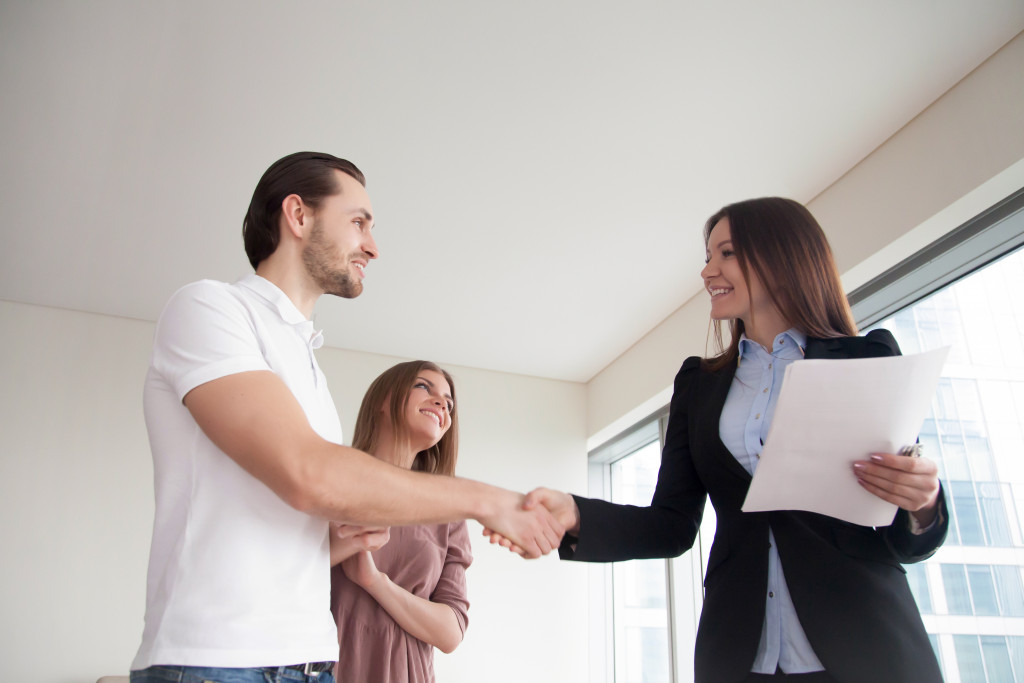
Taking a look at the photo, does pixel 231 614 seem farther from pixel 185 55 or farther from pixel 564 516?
pixel 185 55

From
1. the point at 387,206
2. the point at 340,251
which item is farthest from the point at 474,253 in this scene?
the point at 340,251

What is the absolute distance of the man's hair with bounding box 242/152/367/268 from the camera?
1.39m

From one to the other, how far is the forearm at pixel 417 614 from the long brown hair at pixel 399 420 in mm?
416

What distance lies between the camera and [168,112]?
2.70 meters

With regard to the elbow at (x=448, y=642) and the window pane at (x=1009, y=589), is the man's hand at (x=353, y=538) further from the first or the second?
the window pane at (x=1009, y=589)

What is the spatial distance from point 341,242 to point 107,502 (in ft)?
11.0

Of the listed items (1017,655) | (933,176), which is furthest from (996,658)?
(933,176)

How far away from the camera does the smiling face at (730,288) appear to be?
139cm

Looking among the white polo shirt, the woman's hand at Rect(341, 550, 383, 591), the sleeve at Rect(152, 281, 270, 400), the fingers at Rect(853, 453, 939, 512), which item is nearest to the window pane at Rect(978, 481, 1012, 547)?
the fingers at Rect(853, 453, 939, 512)

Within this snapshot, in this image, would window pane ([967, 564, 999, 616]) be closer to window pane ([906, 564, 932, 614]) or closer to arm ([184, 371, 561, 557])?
window pane ([906, 564, 932, 614])

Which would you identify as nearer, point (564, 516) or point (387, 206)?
point (564, 516)

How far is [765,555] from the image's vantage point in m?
1.13

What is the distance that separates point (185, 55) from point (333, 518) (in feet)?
6.66

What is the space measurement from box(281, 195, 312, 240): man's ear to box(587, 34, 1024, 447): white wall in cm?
205
